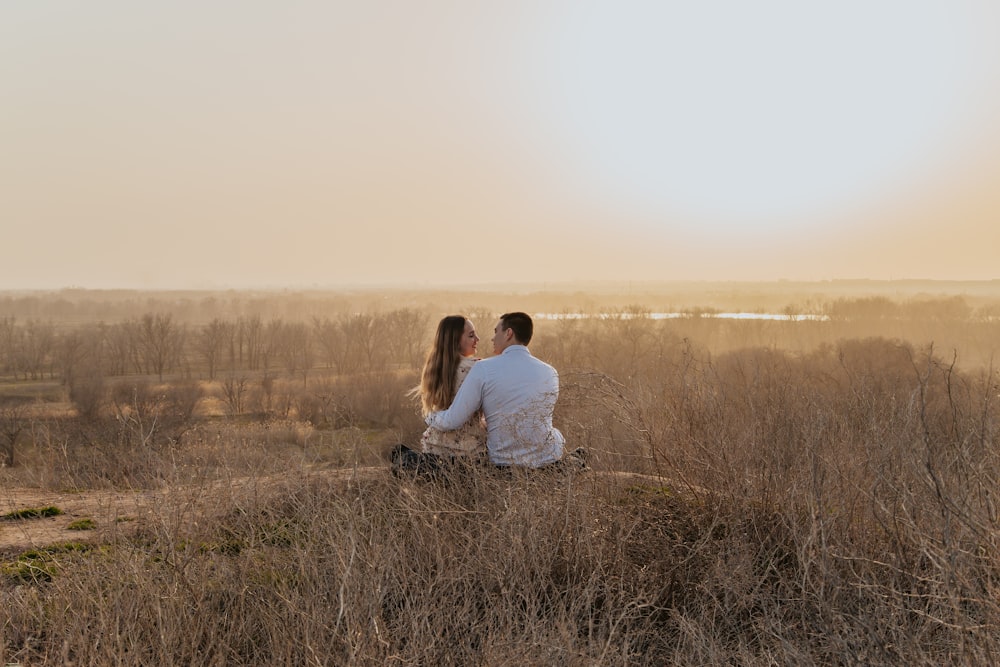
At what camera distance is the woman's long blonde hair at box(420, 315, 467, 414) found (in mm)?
5883

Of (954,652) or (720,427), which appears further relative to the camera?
(720,427)

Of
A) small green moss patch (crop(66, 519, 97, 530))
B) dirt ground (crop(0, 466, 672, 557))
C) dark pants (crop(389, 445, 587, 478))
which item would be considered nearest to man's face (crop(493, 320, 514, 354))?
dark pants (crop(389, 445, 587, 478))

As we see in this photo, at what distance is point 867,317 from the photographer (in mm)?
55250

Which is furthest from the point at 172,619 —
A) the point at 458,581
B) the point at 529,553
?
the point at 529,553

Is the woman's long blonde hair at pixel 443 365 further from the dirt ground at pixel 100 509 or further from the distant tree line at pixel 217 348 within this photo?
the distant tree line at pixel 217 348

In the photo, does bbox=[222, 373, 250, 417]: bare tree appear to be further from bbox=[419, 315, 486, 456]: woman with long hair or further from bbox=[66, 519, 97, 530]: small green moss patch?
bbox=[419, 315, 486, 456]: woman with long hair

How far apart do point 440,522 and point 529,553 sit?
27.2 inches

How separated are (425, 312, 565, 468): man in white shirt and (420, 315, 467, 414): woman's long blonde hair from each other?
30 cm

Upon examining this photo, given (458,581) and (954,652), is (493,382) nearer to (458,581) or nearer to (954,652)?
(458,581)

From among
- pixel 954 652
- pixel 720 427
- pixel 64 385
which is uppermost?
pixel 720 427

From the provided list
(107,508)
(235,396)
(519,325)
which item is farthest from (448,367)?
(235,396)

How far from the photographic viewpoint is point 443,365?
19.4 ft

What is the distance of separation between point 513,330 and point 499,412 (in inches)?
24.4

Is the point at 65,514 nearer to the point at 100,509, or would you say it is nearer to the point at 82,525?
the point at 82,525
